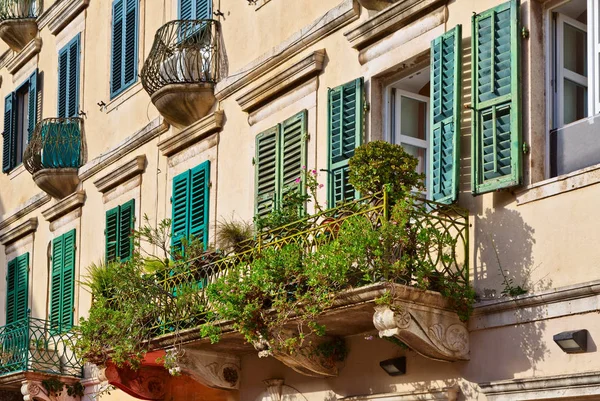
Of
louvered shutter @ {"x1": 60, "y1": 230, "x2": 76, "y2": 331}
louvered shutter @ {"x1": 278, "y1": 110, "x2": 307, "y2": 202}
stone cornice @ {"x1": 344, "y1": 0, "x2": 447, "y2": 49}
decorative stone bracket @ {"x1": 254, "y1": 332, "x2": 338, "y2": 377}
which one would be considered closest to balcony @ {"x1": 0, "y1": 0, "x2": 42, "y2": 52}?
louvered shutter @ {"x1": 60, "y1": 230, "x2": 76, "y2": 331}

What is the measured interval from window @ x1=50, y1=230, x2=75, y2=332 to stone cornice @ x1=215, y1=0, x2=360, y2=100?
4394 mm

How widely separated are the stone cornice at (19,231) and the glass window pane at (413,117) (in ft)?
29.9

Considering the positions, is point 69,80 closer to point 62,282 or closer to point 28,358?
point 62,282

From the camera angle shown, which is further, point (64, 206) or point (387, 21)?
point (64, 206)

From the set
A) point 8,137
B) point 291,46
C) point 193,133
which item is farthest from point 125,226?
point 8,137

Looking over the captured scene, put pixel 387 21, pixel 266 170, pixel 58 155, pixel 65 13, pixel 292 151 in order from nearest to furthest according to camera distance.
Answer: pixel 387 21, pixel 292 151, pixel 266 170, pixel 58 155, pixel 65 13

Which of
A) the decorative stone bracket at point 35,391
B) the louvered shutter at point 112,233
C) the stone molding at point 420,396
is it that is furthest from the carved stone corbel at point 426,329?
the decorative stone bracket at point 35,391

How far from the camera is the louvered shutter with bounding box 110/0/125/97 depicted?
17719mm

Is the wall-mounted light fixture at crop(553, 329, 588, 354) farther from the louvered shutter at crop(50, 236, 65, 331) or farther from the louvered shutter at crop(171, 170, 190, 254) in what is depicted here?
the louvered shutter at crop(50, 236, 65, 331)

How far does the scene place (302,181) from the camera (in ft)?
42.4

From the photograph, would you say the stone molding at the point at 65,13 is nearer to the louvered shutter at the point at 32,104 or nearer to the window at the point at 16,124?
the louvered shutter at the point at 32,104

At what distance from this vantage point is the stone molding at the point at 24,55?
69.0 ft

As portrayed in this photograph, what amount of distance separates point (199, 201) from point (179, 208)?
0.45 metres

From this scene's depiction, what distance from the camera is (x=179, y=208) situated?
50.5ft
